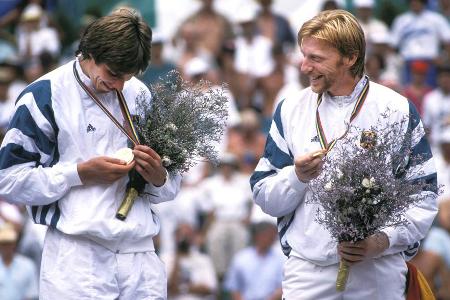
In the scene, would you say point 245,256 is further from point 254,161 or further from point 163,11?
point 163,11

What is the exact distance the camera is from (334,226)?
7020mm

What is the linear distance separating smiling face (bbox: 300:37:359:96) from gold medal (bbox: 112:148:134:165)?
3.73ft

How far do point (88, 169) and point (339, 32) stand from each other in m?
1.67

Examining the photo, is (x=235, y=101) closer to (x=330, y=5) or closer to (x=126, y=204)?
(x=330, y=5)

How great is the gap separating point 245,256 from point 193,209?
1.31m

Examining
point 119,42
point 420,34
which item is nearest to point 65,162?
point 119,42

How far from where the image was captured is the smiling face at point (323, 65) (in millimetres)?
7371

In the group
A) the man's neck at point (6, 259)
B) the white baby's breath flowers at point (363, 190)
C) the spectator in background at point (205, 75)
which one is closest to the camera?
the white baby's breath flowers at point (363, 190)

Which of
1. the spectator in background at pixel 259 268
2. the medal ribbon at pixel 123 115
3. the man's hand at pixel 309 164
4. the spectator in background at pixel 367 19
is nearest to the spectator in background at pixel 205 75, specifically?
the spectator in background at pixel 367 19

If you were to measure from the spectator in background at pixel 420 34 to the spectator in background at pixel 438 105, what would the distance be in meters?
1.30

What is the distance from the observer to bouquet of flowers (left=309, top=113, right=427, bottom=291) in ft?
22.9

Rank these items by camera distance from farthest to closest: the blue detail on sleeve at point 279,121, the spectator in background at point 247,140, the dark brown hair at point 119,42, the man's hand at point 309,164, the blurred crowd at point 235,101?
the spectator in background at point 247,140 → the blurred crowd at point 235,101 → the blue detail on sleeve at point 279,121 → the dark brown hair at point 119,42 → the man's hand at point 309,164

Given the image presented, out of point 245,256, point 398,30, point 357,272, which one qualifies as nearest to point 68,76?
point 357,272

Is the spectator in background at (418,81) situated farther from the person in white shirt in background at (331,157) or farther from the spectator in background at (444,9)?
the person in white shirt in background at (331,157)
